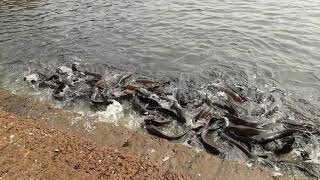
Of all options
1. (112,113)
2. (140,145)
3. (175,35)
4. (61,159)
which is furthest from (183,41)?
(61,159)

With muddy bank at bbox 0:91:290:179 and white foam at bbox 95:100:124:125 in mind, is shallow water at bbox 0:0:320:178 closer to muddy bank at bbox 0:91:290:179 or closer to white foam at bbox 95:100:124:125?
white foam at bbox 95:100:124:125

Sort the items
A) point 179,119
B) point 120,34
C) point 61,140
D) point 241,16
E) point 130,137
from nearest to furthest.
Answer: point 61,140, point 130,137, point 179,119, point 120,34, point 241,16

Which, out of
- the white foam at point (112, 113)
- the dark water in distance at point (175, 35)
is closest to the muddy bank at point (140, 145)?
the white foam at point (112, 113)

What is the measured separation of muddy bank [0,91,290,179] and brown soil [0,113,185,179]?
1.21ft

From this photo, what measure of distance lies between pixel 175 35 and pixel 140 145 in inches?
287

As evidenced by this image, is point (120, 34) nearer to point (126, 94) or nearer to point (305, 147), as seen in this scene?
point (126, 94)

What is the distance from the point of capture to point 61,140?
7.33 m

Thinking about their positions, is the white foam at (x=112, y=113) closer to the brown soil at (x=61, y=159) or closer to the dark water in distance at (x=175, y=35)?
the brown soil at (x=61, y=159)

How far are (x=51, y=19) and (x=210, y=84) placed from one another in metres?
8.95

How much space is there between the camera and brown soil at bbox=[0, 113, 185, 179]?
638cm

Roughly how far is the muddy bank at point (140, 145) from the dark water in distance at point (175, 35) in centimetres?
335

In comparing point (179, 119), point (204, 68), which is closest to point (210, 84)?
point (204, 68)

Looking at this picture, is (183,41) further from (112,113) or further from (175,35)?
(112,113)

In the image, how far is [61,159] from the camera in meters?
6.71
